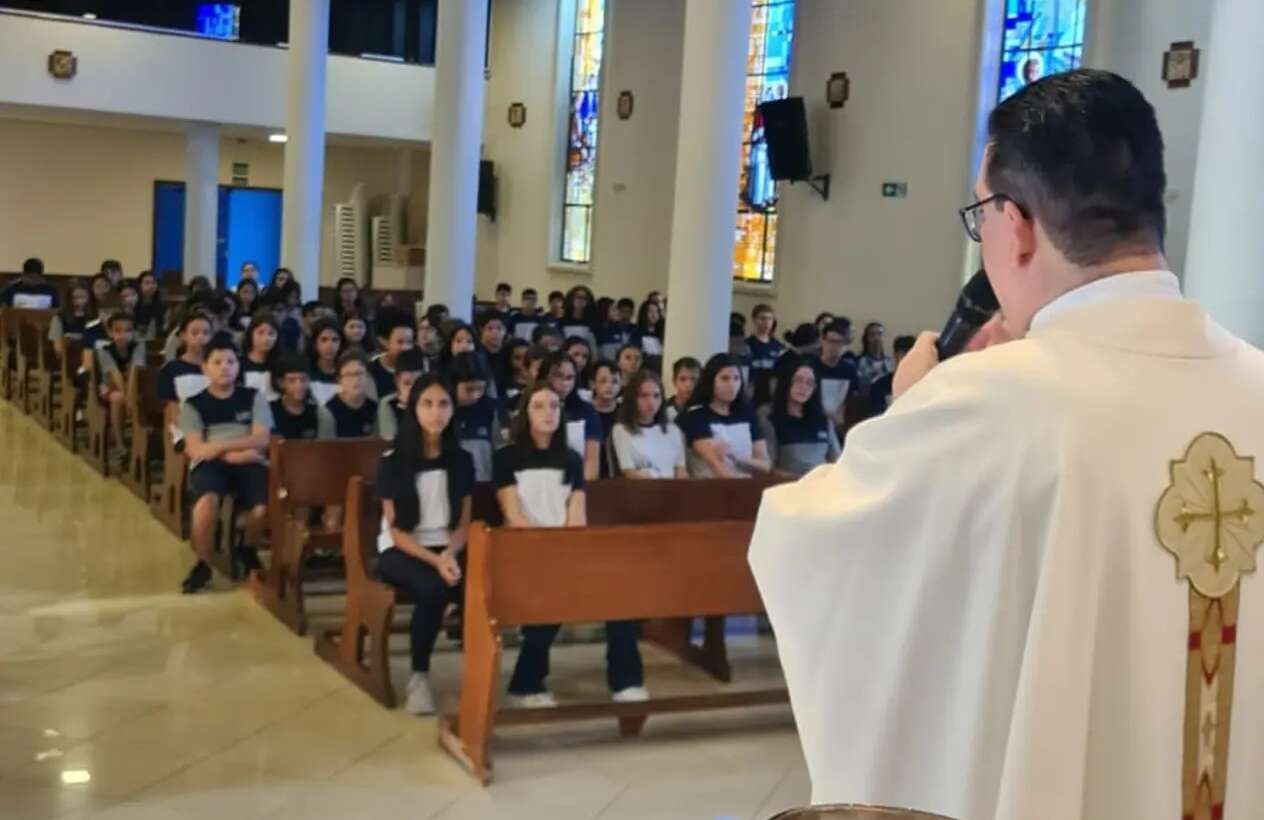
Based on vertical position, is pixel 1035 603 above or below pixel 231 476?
above

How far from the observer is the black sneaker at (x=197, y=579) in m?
6.95

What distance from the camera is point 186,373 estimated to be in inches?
322

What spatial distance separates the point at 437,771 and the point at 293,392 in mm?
3334

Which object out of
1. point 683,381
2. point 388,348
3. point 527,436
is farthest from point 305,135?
point 527,436

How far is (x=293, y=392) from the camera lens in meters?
7.73

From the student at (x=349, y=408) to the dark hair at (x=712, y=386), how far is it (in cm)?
175

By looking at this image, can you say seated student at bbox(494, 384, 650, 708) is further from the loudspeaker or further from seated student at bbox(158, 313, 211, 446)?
the loudspeaker

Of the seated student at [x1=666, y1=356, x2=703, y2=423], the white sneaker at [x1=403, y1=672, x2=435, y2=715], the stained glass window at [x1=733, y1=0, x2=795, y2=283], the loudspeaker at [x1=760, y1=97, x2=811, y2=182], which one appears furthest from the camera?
the stained glass window at [x1=733, y1=0, x2=795, y2=283]

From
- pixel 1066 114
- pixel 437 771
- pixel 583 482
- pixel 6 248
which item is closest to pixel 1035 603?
pixel 1066 114

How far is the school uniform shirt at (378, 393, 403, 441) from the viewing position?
288 inches

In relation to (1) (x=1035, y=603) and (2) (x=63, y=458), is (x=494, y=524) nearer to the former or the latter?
(1) (x=1035, y=603)

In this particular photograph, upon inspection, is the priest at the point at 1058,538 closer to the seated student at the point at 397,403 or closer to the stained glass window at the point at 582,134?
the seated student at the point at 397,403

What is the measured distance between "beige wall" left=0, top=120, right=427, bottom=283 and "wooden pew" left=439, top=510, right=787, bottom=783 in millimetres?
17734

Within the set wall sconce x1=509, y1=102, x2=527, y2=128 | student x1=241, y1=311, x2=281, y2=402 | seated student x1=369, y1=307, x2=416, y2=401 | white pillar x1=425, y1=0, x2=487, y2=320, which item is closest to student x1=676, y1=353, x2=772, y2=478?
seated student x1=369, y1=307, x2=416, y2=401
